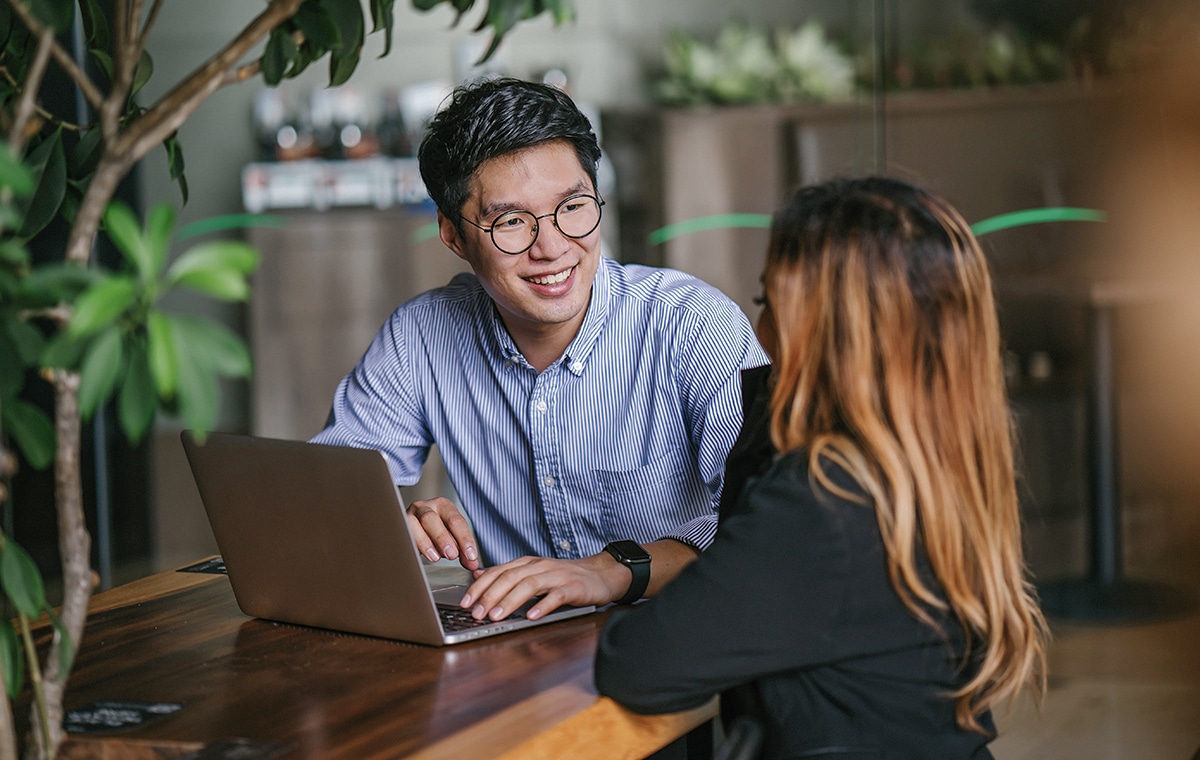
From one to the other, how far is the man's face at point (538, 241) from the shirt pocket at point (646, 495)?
0.26 m

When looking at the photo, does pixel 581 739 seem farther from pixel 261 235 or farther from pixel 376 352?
pixel 261 235

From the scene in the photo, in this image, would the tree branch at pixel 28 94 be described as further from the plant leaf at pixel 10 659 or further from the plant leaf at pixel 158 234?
the plant leaf at pixel 10 659

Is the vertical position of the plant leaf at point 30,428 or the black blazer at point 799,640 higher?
the plant leaf at point 30,428

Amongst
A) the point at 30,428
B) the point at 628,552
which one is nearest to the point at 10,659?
the point at 30,428

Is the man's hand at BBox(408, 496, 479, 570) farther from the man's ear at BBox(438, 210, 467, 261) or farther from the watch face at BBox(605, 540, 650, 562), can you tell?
the man's ear at BBox(438, 210, 467, 261)

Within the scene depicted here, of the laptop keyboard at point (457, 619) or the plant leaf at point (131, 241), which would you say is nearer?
the plant leaf at point (131, 241)

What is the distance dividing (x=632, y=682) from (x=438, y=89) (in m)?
3.42

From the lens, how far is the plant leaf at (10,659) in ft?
3.37

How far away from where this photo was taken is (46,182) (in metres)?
1.33

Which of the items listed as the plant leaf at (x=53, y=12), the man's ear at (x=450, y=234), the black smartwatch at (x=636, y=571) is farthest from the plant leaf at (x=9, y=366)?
the man's ear at (x=450, y=234)

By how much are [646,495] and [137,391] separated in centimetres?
121

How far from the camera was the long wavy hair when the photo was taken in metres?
1.23

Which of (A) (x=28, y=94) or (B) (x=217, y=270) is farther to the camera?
(A) (x=28, y=94)

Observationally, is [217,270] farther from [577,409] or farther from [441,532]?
[577,409]
